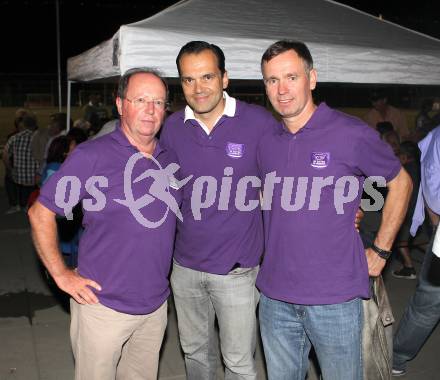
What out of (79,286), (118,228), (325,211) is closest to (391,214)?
(325,211)

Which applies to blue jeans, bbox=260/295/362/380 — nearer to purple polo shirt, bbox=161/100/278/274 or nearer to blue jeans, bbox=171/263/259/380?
blue jeans, bbox=171/263/259/380

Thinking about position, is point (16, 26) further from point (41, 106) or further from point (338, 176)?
point (338, 176)

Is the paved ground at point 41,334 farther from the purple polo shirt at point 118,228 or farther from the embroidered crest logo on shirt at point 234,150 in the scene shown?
the embroidered crest logo on shirt at point 234,150

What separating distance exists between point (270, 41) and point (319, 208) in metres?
3.01

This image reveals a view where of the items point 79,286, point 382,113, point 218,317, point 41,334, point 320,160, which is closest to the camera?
point 320,160

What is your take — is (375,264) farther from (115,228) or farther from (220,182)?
(115,228)

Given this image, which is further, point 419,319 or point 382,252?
point 419,319

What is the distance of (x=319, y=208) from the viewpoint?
2.45 meters

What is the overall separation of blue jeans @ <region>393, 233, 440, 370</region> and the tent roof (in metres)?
2.52

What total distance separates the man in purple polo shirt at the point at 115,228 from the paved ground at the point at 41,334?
1.42 meters

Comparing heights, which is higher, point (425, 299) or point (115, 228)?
point (115, 228)

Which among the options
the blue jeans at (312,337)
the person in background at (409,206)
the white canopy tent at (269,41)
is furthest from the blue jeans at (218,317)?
the person in background at (409,206)

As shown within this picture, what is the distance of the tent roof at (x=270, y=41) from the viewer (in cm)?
470

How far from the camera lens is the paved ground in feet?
12.8
